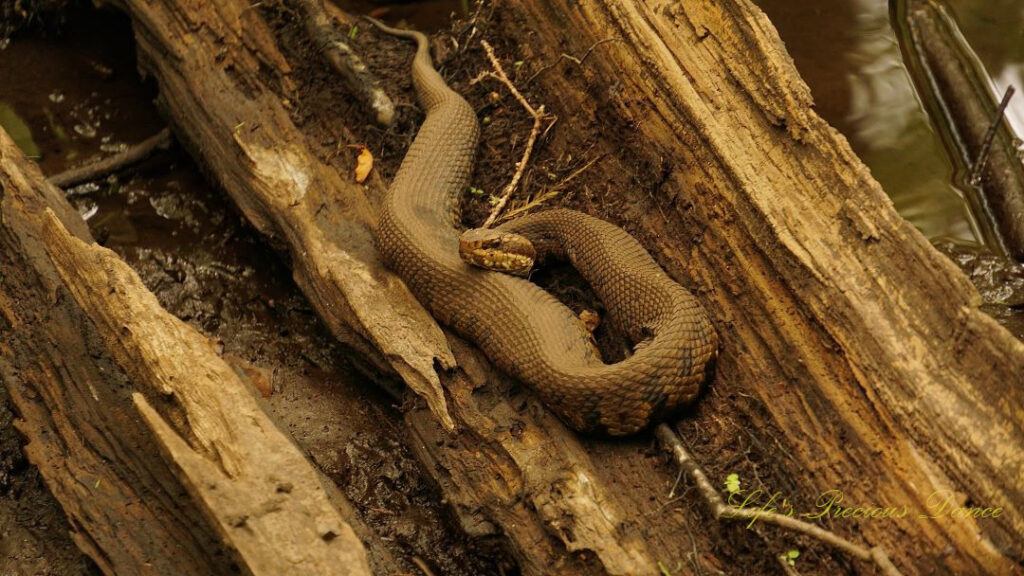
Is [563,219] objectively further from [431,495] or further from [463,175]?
[431,495]

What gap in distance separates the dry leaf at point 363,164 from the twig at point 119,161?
1.81 meters

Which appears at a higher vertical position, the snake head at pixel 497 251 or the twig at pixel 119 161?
the twig at pixel 119 161

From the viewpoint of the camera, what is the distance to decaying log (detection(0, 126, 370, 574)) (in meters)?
3.46

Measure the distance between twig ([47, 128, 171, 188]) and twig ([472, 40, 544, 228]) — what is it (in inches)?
95.7

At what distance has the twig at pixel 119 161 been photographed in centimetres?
619

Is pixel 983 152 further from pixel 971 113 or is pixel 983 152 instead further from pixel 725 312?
pixel 725 312

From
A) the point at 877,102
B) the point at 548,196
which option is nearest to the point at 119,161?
the point at 548,196

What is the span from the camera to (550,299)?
174 inches

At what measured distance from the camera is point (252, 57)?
587 centimetres

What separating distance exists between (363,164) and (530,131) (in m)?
1.07

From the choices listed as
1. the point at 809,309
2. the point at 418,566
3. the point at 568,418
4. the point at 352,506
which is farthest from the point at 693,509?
the point at 352,506

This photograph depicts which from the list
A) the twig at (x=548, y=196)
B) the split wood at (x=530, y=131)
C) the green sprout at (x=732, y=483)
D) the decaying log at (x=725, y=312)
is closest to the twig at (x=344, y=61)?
the decaying log at (x=725, y=312)

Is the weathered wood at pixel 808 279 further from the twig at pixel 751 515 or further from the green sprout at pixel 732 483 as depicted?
the green sprout at pixel 732 483

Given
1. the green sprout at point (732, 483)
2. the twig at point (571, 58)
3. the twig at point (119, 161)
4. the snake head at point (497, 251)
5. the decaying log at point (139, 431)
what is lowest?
the green sprout at point (732, 483)
